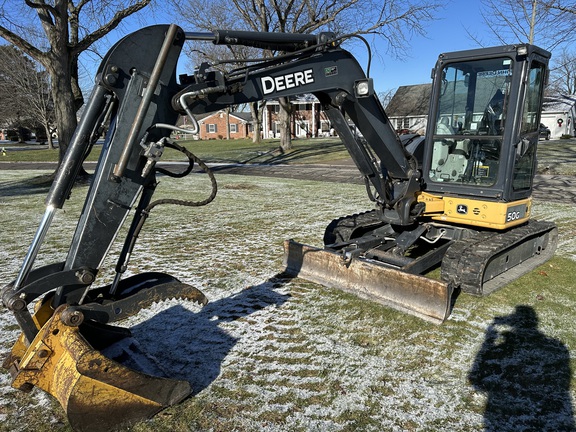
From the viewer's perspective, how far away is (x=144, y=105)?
9.78ft

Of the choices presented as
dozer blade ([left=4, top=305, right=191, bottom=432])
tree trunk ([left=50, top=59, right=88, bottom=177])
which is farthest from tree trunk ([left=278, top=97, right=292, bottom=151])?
dozer blade ([left=4, top=305, right=191, bottom=432])

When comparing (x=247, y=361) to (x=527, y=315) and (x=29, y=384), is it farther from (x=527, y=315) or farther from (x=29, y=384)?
(x=527, y=315)

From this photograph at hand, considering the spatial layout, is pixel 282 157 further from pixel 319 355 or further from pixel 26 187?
pixel 319 355

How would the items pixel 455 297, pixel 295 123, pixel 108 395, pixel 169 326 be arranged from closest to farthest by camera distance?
1. pixel 108 395
2. pixel 169 326
3. pixel 455 297
4. pixel 295 123

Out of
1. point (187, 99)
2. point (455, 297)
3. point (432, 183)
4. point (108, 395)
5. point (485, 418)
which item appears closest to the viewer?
point (108, 395)

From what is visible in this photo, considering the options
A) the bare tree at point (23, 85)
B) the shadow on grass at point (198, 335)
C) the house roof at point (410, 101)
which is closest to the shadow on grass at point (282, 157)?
the bare tree at point (23, 85)

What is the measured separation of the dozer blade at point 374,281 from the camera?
429 cm

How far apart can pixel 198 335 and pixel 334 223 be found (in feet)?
9.25

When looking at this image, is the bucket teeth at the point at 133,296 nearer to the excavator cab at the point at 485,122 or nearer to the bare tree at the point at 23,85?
the excavator cab at the point at 485,122

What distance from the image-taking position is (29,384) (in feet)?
9.60

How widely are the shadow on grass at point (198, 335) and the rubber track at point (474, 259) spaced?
1894mm

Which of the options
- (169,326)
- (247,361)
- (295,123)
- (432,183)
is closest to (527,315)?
(432,183)

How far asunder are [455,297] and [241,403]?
283 cm

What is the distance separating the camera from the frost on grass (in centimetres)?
301
